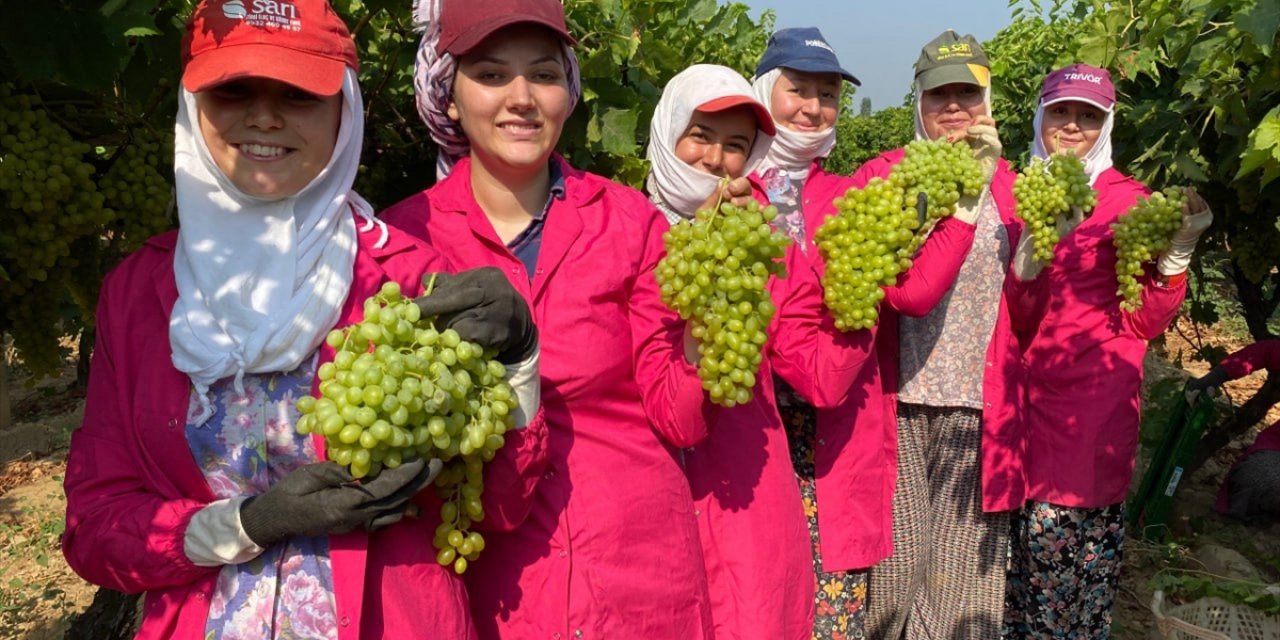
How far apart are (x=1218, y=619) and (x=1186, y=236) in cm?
213

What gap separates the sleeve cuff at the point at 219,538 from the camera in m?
1.54

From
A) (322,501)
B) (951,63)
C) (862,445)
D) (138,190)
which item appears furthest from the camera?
(951,63)

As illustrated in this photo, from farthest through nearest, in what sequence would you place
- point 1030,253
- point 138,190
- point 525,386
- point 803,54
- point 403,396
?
1. point 1030,253
2. point 803,54
3. point 138,190
4. point 525,386
5. point 403,396

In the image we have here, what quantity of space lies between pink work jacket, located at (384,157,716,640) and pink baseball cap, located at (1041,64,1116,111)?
2244 millimetres

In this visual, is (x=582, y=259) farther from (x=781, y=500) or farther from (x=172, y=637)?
(x=172, y=637)

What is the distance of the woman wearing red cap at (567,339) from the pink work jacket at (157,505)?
0.32 m

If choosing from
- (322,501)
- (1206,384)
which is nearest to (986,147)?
(322,501)

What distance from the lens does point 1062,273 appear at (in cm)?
348

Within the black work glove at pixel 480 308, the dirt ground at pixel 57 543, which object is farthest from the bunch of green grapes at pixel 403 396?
the dirt ground at pixel 57 543

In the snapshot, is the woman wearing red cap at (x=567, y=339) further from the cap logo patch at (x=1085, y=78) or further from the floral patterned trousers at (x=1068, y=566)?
the cap logo patch at (x=1085, y=78)

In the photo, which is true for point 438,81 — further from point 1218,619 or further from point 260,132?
point 1218,619

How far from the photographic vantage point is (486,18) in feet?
6.39

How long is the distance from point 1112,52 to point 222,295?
4.91m

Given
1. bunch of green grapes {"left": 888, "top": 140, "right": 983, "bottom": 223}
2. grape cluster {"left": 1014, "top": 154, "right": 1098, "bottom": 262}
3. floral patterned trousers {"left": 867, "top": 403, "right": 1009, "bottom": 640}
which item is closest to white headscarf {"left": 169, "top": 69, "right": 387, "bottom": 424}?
bunch of green grapes {"left": 888, "top": 140, "right": 983, "bottom": 223}
